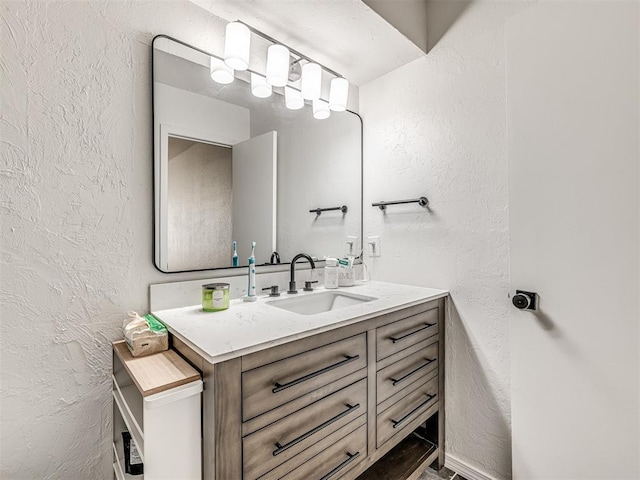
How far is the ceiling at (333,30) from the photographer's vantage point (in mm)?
1320

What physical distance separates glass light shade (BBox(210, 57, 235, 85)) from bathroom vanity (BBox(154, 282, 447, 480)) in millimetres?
944

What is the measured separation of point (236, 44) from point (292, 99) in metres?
0.39

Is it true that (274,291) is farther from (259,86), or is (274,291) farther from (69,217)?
(259,86)

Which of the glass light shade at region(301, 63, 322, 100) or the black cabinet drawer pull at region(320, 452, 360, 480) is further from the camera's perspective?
the glass light shade at region(301, 63, 322, 100)

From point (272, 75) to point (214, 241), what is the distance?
790mm

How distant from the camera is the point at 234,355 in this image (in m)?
0.81

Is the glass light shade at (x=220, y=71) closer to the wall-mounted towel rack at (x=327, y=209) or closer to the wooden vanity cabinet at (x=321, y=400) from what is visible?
the wall-mounted towel rack at (x=327, y=209)

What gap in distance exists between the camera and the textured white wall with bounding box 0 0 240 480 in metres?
0.95

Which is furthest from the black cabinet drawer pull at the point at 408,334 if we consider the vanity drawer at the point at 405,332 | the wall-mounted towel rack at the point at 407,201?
the wall-mounted towel rack at the point at 407,201

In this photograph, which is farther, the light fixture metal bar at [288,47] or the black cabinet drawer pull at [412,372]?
the light fixture metal bar at [288,47]

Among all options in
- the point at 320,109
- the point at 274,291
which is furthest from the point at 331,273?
the point at 320,109

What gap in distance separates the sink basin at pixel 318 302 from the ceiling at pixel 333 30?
122cm

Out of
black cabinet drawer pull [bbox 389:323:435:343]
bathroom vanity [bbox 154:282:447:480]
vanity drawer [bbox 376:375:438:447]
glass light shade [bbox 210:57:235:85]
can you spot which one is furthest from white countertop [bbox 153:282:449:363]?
glass light shade [bbox 210:57:235:85]

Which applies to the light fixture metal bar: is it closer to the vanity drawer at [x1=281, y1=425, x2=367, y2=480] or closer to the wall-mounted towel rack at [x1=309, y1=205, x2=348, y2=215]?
the wall-mounted towel rack at [x1=309, y1=205, x2=348, y2=215]
